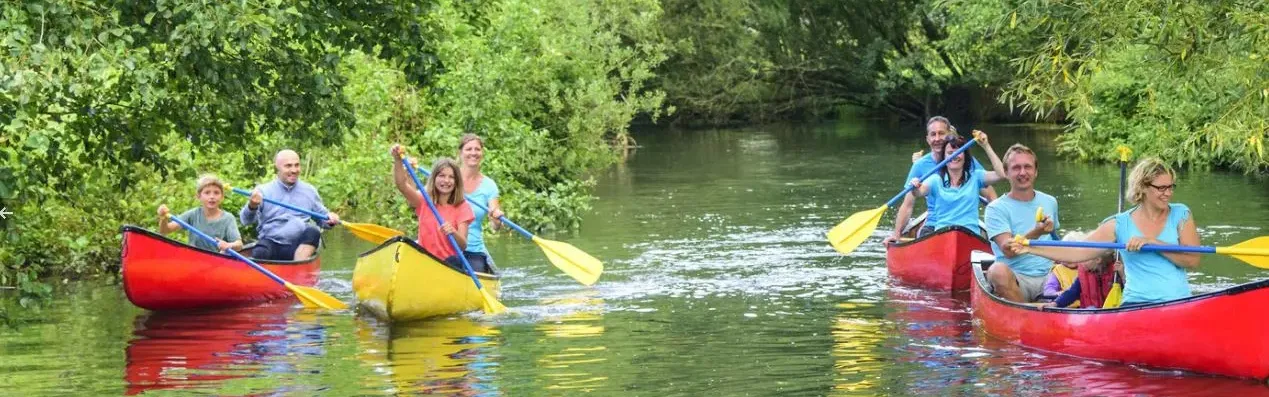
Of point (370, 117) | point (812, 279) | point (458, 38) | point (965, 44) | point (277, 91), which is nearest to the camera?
point (277, 91)

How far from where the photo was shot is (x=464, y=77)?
69.0ft

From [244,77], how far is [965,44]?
100ft

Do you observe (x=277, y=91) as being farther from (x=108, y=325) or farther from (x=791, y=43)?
(x=791, y=43)

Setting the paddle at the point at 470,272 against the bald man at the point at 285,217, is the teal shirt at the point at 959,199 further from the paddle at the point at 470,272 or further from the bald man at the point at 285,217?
the bald man at the point at 285,217

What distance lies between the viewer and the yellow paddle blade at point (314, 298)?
1292cm

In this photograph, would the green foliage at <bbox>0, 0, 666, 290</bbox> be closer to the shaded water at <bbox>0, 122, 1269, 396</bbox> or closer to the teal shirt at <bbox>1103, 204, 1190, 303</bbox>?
the shaded water at <bbox>0, 122, 1269, 396</bbox>

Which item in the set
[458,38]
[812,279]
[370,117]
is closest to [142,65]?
[812,279]

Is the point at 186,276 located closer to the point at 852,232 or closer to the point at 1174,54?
the point at 852,232

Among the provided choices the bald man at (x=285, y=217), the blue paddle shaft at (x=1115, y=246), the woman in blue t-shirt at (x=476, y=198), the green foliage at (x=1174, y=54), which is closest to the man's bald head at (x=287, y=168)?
the bald man at (x=285, y=217)

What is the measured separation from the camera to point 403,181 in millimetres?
12008

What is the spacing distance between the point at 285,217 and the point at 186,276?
1326 millimetres

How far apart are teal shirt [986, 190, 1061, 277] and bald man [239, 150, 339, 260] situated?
220 inches

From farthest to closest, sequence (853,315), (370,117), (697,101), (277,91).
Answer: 1. (697,101)
2. (370,117)
3. (853,315)
4. (277,91)

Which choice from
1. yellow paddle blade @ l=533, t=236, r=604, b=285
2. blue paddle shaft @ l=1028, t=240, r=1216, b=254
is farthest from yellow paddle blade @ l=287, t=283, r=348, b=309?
blue paddle shaft @ l=1028, t=240, r=1216, b=254
